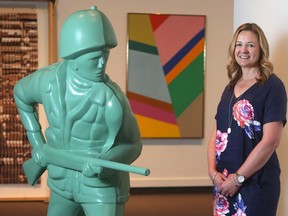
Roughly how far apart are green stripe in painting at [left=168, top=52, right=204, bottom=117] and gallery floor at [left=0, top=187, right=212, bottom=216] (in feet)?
2.63

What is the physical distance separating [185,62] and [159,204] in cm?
138

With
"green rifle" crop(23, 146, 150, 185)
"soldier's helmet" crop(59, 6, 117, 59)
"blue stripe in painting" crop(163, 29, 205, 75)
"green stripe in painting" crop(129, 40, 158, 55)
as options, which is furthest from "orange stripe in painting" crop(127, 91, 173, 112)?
"soldier's helmet" crop(59, 6, 117, 59)

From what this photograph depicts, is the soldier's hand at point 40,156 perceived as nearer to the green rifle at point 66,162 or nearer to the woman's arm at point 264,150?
the green rifle at point 66,162

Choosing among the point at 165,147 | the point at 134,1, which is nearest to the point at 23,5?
the point at 134,1

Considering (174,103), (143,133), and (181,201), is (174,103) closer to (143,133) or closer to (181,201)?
(143,133)

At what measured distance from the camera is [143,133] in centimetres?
404

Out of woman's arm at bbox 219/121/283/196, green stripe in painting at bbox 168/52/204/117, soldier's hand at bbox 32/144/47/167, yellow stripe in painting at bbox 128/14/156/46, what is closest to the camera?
soldier's hand at bbox 32/144/47/167

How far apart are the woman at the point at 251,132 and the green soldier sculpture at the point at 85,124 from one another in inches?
18.3

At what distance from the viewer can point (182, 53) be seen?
4.04 m

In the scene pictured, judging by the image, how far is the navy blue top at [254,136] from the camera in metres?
1.68

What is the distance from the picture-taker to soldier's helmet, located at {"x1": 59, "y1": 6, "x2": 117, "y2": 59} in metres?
1.37

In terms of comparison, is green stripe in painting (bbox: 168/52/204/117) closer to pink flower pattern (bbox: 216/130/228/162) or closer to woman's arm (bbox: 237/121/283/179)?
pink flower pattern (bbox: 216/130/228/162)

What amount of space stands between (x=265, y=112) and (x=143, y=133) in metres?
2.43

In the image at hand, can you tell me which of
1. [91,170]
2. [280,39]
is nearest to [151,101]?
[280,39]
